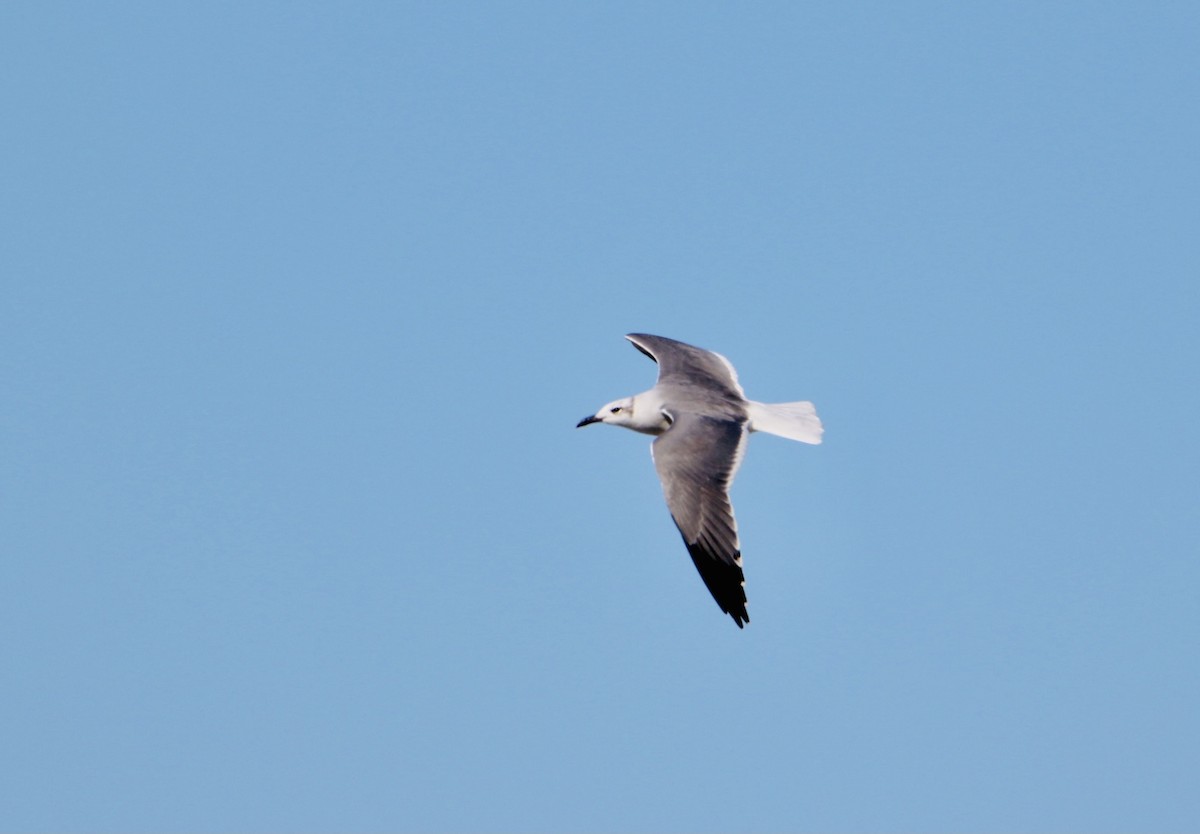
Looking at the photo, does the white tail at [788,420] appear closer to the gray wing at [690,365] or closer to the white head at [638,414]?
the gray wing at [690,365]

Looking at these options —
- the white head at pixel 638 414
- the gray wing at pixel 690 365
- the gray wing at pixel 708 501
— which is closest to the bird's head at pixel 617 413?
the white head at pixel 638 414

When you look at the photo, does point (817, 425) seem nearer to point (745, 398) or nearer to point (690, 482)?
point (745, 398)

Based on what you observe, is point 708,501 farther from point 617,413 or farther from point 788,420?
point 617,413

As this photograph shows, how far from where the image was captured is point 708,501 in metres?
10.6

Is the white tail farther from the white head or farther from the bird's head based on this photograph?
the bird's head

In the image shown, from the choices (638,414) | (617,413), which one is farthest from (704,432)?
(617,413)

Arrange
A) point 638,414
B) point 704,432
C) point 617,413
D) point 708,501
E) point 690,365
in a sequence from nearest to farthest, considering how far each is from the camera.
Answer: point 708,501
point 704,432
point 638,414
point 617,413
point 690,365

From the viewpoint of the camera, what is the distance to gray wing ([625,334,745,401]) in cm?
1244

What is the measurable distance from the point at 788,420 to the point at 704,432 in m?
0.82

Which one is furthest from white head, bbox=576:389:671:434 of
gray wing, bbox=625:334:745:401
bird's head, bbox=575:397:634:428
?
gray wing, bbox=625:334:745:401

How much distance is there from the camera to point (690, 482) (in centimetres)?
1074

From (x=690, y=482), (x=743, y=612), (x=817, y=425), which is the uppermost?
(x=817, y=425)

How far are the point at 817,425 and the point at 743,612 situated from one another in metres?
1.78

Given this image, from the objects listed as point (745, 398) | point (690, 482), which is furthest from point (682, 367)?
point (690, 482)
